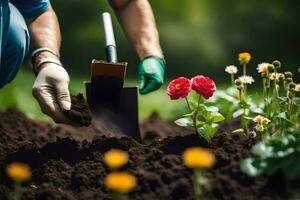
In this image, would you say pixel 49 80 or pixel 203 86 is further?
pixel 49 80

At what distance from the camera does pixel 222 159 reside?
2.86m

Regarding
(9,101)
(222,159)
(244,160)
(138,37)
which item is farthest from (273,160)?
(9,101)

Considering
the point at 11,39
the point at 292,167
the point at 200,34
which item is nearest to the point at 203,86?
the point at 292,167

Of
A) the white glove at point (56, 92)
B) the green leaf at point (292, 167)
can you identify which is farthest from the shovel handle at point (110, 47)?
the green leaf at point (292, 167)

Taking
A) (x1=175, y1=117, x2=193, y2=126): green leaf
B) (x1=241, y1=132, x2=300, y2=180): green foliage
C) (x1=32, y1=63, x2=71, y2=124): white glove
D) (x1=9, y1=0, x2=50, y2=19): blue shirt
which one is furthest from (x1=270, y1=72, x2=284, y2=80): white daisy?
(x1=9, y1=0, x2=50, y2=19): blue shirt

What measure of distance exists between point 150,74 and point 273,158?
1.44m

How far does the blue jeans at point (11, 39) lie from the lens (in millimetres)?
3510

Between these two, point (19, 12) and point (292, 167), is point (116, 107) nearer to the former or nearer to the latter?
point (19, 12)

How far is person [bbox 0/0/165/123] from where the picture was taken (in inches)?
141

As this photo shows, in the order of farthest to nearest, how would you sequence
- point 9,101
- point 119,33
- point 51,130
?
point 119,33
point 9,101
point 51,130

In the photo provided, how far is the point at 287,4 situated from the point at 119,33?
152cm

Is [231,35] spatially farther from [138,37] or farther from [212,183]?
[212,183]

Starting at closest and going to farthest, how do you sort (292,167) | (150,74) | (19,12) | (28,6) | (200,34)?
(292,167) < (19,12) < (28,6) < (150,74) < (200,34)

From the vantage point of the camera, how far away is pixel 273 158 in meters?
2.61
